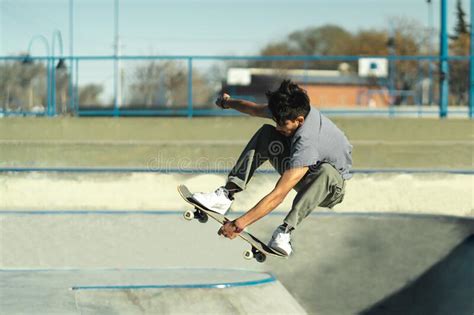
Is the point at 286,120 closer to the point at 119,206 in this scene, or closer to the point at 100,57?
the point at 119,206

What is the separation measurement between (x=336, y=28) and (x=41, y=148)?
80.0 meters

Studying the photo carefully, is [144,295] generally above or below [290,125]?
below

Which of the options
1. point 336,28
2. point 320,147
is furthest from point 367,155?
point 336,28

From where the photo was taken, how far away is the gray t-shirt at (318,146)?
21.8 feet

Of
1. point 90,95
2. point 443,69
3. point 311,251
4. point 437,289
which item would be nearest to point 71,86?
point 90,95

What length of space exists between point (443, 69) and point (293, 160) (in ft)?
43.2

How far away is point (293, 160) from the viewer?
21.7 feet

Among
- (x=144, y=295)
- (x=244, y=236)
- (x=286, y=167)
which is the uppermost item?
(x=286, y=167)

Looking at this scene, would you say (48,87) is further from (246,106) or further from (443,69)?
(246,106)

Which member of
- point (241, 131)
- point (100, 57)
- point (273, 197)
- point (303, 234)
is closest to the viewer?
point (273, 197)

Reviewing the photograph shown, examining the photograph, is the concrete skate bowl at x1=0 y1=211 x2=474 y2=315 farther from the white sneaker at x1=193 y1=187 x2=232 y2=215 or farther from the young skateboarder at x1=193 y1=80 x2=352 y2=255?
the young skateboarder at x1=193 y1=80 x2=352 y2=255

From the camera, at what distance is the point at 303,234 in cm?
1070

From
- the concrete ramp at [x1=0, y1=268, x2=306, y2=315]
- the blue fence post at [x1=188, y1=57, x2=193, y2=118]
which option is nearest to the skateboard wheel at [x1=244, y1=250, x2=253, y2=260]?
the concrete ramp at [x1=0, y1=268, x2=306, y2=315]

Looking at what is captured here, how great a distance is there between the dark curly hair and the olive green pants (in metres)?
0.21
